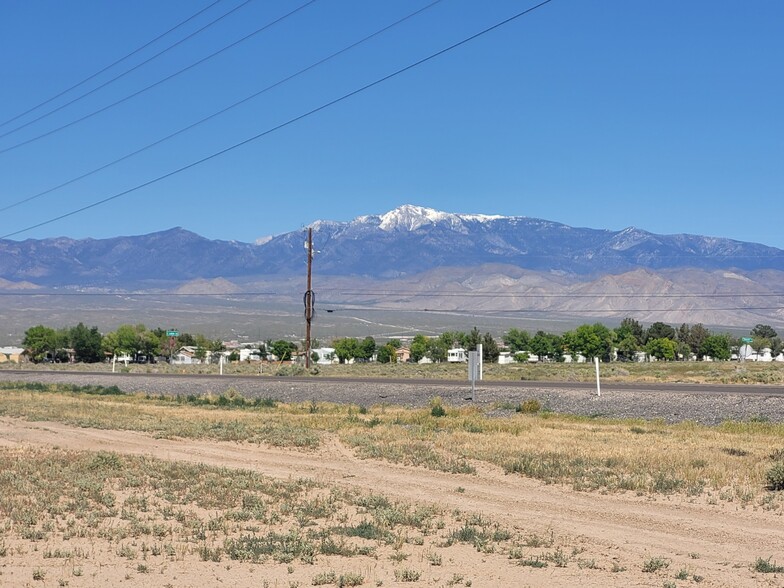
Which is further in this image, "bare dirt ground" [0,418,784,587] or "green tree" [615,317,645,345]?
"green tree" [615,317,645,345]

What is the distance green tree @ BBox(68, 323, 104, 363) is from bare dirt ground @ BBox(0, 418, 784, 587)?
12034cm

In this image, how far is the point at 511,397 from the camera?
45969 mm

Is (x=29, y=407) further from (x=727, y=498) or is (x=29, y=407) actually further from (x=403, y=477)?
(x=727, y=498)

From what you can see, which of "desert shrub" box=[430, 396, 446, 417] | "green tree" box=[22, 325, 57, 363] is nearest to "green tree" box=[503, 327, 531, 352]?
"green tree" box=[22, 325, 57, 363]

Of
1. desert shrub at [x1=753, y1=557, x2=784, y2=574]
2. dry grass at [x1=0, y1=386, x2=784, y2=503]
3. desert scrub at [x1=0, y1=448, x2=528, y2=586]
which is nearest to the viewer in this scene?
desert shrub at [x1=753, y1=557, x2=784, y2=574]

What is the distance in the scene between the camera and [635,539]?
15922 mm

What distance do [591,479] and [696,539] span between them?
18.7ft

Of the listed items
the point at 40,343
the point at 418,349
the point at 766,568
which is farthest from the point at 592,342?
the point at 766,568

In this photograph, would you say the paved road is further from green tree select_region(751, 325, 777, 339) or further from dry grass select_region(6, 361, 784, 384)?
green tree select_region(751, 325, 777, 339)

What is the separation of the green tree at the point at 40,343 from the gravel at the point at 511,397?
79472 millimetres

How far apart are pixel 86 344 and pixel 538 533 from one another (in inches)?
5214

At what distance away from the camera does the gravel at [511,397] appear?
123 feet

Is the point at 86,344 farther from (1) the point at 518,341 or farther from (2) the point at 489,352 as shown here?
(1) the point at 518,341

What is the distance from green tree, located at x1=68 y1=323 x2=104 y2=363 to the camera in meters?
141
